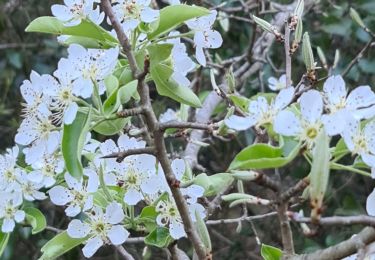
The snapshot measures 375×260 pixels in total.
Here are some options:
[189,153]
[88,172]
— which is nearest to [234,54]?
[189,153]

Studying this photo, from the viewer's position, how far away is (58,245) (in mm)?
1082

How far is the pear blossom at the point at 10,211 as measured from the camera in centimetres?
117

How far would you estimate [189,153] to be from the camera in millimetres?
1658

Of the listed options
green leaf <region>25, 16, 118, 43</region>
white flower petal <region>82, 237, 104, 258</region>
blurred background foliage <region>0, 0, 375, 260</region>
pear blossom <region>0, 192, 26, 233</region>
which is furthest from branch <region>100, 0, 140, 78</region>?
blurred background foliage <region>0, 0, 375, 260</region>

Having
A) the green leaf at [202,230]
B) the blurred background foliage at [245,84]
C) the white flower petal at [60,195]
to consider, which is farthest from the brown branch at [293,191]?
the blurred background foliage at [245,84]

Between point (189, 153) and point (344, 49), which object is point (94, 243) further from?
point (344, 49)

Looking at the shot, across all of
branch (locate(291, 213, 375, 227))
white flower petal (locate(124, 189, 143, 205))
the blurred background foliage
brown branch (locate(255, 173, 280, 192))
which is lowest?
the blurred background foliage

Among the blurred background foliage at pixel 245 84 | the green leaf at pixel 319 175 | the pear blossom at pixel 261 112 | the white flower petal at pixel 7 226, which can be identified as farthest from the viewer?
the blurred background foliage at pixel 245 84

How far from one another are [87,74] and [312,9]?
136cm

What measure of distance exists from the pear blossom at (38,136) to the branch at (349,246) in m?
0.34

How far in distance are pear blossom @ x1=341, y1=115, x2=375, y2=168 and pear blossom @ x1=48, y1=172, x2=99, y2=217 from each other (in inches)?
15.0

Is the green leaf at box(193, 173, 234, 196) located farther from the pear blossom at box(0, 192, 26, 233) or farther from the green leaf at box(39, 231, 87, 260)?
the pear blossom at box(0, 192, 26, 233)

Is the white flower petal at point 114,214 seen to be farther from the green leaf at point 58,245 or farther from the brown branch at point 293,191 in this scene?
the brown branch at point 293,191

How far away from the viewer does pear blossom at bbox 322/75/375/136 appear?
787 millimetres
